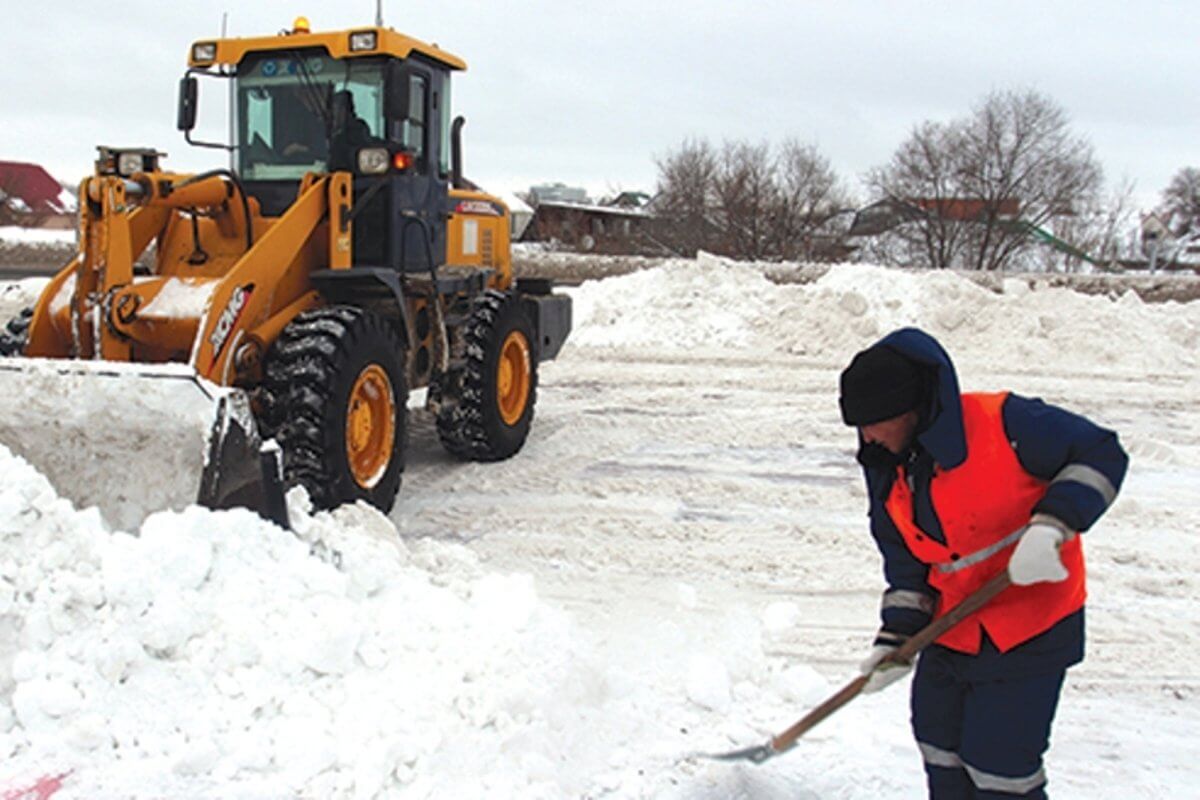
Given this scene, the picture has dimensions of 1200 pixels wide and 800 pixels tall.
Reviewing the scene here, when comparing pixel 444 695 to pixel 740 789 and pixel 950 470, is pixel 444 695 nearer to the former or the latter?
pixel 740 789

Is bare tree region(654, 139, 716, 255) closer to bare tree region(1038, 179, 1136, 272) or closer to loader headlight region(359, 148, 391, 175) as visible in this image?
bare tree region(1038, 179, 1136, 272)

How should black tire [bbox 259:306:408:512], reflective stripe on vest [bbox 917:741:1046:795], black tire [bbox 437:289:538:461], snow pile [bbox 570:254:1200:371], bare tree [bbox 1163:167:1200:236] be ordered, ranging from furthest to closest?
bare tree [bbox 1163:167:1200:236]
snow pile [bbox 570:254:1200:371]
black tire [bbox 437:289:538:461]
black tire [bbox 259:306:408:512]
reflective stripe on vest [bbox 917:741:1046:795]

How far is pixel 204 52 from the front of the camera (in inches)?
265

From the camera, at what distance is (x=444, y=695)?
3.35m

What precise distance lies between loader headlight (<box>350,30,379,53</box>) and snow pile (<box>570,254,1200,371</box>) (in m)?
7.85

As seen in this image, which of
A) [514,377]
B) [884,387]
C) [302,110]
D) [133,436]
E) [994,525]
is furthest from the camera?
[514,377]

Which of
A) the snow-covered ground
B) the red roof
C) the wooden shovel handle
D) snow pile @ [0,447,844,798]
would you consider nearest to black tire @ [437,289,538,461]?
the snow-covered ground

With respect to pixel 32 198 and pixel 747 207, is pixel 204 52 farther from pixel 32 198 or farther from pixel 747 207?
pixel 32 198

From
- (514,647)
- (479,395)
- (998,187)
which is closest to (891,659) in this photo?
(514,647)

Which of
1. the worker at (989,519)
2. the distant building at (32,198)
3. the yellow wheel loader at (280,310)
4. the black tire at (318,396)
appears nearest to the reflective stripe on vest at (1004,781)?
the worker at (989,519)

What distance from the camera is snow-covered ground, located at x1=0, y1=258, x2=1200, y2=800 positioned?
10.1 ft

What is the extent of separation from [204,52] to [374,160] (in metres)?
1.50

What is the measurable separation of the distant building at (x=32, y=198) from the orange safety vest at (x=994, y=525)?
41.9 metres

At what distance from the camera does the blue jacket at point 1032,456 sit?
237cm
